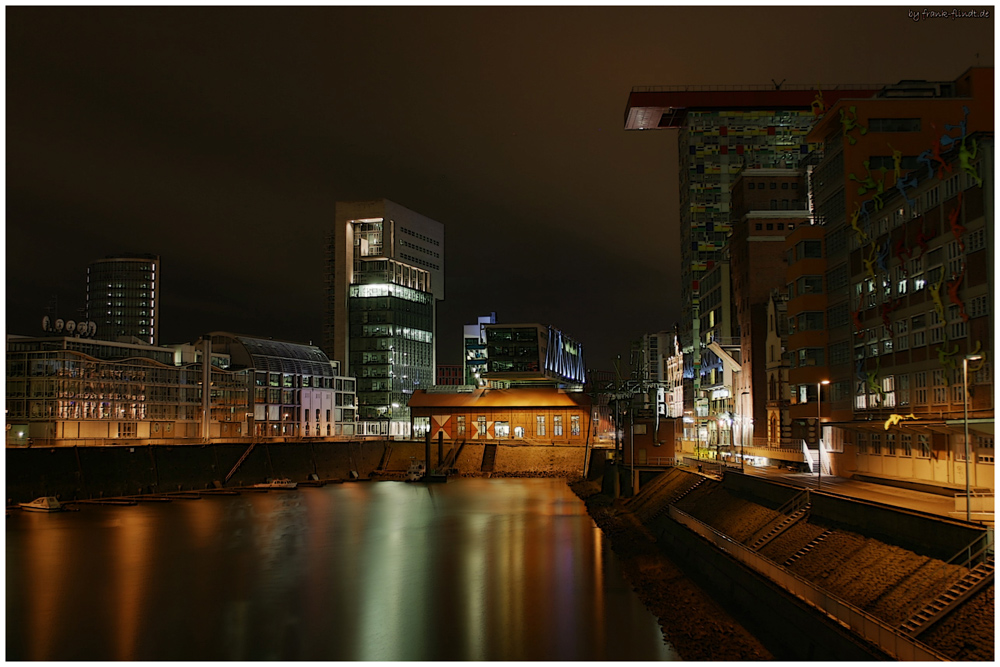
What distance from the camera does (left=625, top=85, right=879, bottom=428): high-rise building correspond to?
4751 inches

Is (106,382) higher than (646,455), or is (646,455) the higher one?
(106,382)

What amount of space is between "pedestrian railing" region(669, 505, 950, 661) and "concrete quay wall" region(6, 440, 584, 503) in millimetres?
55980

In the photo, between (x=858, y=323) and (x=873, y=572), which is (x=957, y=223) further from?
(x=873, y=572)

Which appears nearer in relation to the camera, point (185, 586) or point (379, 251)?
point (185, 586)

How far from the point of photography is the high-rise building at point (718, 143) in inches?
4751

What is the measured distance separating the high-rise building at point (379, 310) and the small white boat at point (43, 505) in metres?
81.1

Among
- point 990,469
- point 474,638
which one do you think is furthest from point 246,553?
point 990,469

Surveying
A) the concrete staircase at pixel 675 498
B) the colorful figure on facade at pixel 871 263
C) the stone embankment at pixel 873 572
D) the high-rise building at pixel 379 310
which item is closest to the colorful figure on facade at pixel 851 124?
the colorful figure on facade at pixel 871 263

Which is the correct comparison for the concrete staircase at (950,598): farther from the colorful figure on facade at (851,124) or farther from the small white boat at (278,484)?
the small white boat at (278,484)

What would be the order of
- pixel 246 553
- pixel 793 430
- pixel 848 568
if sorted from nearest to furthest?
pixel 848 568
pixel 246 553
pixel 793 430

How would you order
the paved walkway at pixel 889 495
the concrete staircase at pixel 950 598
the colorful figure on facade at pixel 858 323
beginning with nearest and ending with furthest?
the concrete staircase at pixel 950 598, the paved walkway at pixel 889 495, the colorful figure on facade at pixel 858 323

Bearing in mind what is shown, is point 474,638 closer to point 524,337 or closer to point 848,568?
point 848,568

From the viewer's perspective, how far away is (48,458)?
6906 centimetres

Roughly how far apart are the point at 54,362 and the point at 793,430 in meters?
64.8
